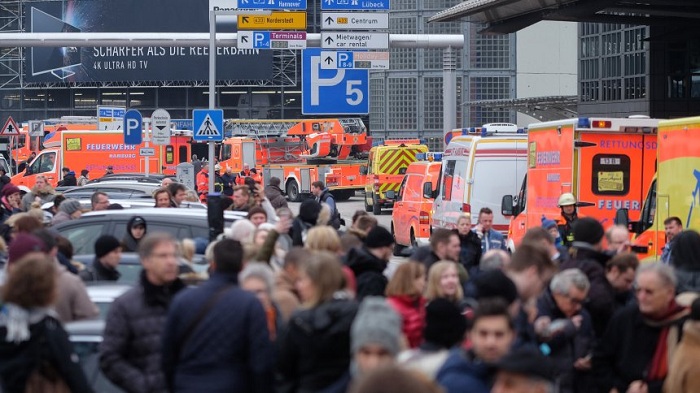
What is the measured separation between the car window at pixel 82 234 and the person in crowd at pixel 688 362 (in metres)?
7.28

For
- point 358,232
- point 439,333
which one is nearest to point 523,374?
point 439,333

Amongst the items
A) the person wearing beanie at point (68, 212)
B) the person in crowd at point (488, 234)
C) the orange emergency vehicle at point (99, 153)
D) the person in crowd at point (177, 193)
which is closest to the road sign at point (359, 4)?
the person in crowd at point (177, 193)

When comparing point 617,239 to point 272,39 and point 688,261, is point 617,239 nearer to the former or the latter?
point 688,261

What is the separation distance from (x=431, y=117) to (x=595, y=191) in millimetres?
45283

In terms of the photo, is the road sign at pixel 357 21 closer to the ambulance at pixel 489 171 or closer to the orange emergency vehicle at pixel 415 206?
the orange emergency vehicle at pixel 415 206

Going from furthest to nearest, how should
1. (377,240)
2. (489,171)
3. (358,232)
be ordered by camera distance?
(489,171)
(358,232)
(377,240)

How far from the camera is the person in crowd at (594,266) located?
8117 mm

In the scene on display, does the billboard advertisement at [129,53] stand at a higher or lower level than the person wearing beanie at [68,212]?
higher

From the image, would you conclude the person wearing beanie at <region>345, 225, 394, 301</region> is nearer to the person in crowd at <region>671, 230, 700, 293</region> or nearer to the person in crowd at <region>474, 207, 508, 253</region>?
the person in crowd at <region>671, 230, 700, 293</region>

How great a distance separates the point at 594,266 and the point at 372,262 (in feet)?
4.88

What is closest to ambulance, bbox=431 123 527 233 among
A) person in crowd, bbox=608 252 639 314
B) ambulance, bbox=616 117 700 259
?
ambulance, bbox=616 117 700 259

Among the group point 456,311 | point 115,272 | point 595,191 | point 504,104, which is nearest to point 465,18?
point 504,104

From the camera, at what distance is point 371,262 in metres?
8.76

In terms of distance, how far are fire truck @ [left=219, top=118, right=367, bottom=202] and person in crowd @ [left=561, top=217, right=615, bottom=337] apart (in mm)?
37445
